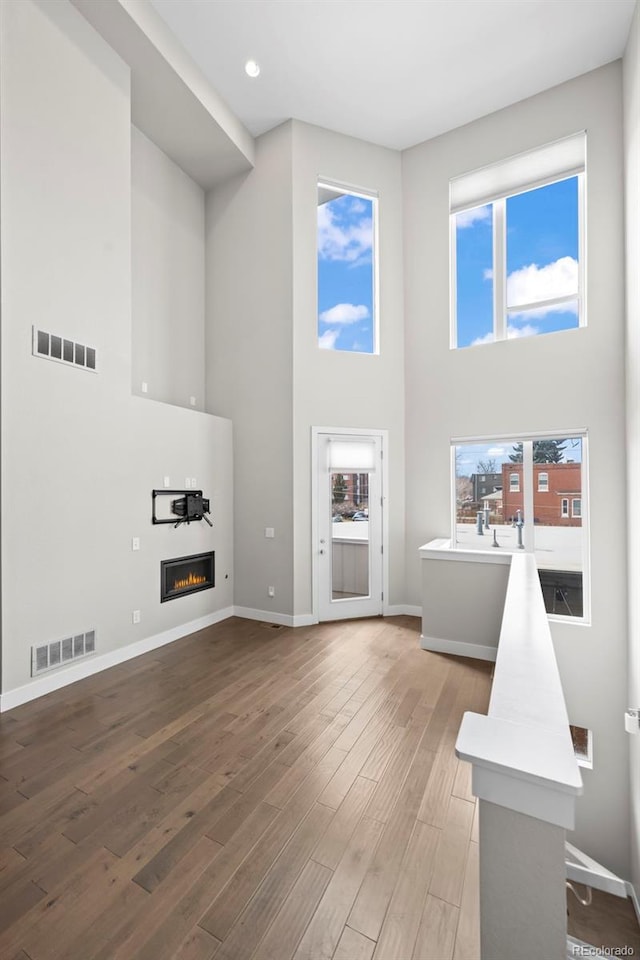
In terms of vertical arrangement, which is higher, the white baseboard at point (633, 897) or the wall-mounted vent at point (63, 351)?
the wall-mounted vent at point (63, 351)

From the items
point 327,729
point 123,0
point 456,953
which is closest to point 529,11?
point 123,0

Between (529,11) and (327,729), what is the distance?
6.50 meters

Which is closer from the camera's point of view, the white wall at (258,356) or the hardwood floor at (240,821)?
the hardwood floor at (240,821)

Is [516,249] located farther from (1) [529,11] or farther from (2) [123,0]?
(2) [123,0]

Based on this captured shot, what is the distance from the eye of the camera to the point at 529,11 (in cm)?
→ 415

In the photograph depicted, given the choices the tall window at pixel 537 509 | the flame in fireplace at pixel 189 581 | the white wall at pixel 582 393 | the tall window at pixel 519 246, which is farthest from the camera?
the tall window at pixel 519 246

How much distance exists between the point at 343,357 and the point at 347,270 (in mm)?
1198

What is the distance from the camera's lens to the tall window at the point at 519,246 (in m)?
5.05

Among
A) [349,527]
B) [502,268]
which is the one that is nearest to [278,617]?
[349,527]

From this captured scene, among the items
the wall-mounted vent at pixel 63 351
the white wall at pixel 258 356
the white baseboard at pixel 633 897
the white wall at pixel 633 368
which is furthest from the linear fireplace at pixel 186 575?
the white baseboard at pixel 633 897

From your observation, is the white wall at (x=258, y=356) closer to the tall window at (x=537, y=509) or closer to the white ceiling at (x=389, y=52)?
the white ceiling at (x=389, y=52)

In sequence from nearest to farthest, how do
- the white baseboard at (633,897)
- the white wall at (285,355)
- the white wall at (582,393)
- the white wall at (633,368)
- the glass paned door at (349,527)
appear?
the white baseboard at (633,897) < the white wall at (633,368) < the white wall at (582,393) < the white wall at (285,355) < the glass paned door at (349,527)

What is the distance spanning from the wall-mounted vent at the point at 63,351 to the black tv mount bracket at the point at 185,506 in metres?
1.37

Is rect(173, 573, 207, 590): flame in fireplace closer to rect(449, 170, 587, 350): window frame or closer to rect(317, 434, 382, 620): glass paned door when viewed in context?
rect(317, 434, 382, 620): glass paned door
